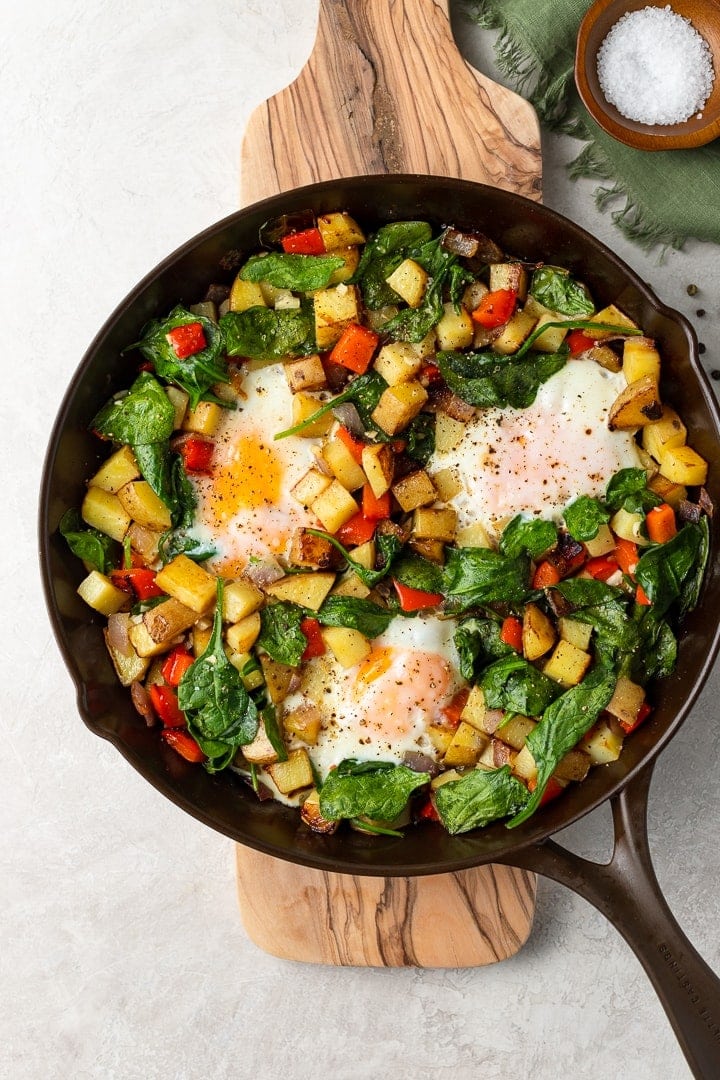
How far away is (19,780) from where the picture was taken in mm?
4188

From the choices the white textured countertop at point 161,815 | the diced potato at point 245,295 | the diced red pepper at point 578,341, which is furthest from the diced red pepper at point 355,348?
the white textured countertop at point 161,815

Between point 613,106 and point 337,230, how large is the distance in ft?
4.48

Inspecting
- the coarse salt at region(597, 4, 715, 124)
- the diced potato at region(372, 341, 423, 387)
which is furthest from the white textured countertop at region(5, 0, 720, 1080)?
the diced potato at region(372, 341, 423, 387)

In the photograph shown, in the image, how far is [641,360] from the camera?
11.8ft

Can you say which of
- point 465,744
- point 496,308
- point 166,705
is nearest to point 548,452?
point 496,308

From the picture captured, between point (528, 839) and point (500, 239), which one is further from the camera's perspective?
point (500, 239)

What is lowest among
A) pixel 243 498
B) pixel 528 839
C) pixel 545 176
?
pixel 528 839

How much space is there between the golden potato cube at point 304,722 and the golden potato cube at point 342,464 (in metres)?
0.92

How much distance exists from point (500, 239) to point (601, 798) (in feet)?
7.39

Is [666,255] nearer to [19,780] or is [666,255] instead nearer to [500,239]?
[500,239]

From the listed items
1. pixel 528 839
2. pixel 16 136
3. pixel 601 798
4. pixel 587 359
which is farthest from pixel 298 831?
pixel 16 136

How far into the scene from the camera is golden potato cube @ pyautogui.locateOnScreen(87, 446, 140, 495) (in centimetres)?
367

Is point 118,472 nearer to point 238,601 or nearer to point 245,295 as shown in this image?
point 238,601

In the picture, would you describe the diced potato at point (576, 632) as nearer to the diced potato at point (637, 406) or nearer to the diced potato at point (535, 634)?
the diced potato at point (535, 634)
